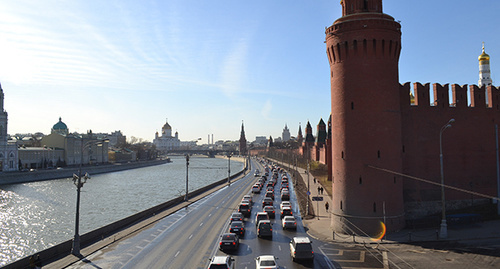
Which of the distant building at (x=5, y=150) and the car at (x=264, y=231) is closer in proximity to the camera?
the car at (x=264, y=231)

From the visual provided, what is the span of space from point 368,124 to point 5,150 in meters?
91.8

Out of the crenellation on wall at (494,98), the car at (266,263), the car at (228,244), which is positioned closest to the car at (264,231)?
the car at (228,244)

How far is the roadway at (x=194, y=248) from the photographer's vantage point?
18.8 m

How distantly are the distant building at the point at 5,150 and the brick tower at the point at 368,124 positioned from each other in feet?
293

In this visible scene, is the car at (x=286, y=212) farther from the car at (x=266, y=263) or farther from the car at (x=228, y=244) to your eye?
the car at (x=266, y=263)

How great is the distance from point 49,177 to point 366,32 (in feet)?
284

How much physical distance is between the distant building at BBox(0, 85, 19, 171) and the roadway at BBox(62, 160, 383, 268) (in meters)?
76.3

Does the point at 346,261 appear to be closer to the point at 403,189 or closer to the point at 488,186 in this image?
the point at 403,189

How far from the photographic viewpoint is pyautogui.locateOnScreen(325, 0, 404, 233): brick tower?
26.0 meters

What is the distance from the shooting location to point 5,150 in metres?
88.2

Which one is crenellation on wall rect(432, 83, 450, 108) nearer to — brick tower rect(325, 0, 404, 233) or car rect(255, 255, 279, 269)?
brick tower rect(325, 0, 404, 233)

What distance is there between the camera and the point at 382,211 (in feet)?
84.8

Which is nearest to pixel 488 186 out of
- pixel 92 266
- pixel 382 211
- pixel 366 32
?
pixel 382 211

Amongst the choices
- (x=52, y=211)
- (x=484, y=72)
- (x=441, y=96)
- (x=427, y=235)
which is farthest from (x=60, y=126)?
(x=427, y=235)
